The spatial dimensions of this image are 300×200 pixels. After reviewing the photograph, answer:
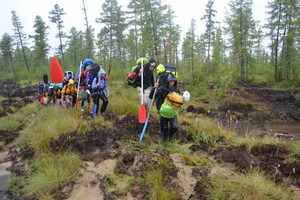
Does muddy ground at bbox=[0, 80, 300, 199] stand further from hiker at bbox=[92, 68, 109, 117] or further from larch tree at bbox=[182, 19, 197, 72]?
larch tree at bbox=[182, 19, 197, 72]

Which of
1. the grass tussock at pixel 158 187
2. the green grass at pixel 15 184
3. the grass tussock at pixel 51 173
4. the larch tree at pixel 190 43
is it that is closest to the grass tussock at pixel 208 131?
the grass tussock at pixel 158 187

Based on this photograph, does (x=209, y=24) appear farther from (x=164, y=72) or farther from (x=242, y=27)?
(x=164, y=72)

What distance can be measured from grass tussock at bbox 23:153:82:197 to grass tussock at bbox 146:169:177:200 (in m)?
1.71

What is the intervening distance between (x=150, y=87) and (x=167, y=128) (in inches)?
93.3

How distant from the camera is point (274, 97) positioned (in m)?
19.2

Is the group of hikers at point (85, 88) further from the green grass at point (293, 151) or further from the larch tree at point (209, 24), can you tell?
the larch tree at point (209, 24)

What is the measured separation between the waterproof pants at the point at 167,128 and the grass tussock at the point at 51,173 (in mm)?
2051

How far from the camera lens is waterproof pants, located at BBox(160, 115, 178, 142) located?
6.49 metres

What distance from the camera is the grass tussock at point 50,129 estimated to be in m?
6.63

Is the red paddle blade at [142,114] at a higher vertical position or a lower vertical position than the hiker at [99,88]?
lower

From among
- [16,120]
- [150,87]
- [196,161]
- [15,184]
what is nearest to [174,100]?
[196,161]

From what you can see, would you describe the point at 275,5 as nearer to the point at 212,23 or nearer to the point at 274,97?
the point at 212,23

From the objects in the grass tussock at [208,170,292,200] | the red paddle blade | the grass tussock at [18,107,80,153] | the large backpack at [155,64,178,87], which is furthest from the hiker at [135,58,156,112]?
the grass tussock at [208,170,292,200]

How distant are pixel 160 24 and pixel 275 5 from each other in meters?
11.1
